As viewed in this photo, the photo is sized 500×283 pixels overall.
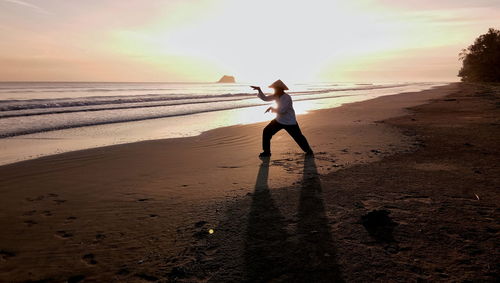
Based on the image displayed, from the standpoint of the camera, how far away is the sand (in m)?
2.94

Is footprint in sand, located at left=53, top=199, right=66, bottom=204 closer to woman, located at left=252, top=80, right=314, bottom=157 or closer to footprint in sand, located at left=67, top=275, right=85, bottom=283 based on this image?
footprint in sand, located at left=67, top=275, right=85, bottom=283

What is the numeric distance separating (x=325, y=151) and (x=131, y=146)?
5633 mm

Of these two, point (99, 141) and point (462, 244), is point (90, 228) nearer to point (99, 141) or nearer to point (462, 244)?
point (462, 244)

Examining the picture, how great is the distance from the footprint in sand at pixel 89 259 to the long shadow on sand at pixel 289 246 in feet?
5.12

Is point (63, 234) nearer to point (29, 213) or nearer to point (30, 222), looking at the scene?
point (30, 222)

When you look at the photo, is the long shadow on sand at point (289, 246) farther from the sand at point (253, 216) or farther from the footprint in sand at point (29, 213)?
the footprint in sand at point (29, 213)

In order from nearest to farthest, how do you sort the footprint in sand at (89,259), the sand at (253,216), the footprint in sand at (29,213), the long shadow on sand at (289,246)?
the long shadow on sand at (289,246)
the sand at (253,216)
the footprint in sand at (89,259)
the footprint in sand at (29,213)

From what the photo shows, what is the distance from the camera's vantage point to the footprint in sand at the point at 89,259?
10.3ft

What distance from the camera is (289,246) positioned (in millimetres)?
3264

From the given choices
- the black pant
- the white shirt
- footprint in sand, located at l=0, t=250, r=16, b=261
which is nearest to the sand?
footprint in sand, located at l=0, t=250, r=16, b=261

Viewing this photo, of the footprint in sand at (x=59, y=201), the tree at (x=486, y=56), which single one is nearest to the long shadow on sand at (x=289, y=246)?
the footprint in sand at (x=59, y=201)

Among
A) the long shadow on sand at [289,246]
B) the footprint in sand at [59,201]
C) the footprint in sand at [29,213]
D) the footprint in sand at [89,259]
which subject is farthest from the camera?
the footprint in sand at [59,201]

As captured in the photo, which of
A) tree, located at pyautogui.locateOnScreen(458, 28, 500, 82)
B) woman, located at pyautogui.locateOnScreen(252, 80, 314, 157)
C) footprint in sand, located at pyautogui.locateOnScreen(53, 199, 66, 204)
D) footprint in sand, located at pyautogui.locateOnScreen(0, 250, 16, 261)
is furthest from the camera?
tree, located at pyautogui.locateOnScreen(458, 28, 500, 82)

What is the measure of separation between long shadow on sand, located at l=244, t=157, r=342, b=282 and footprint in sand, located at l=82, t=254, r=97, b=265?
1.56 meters
